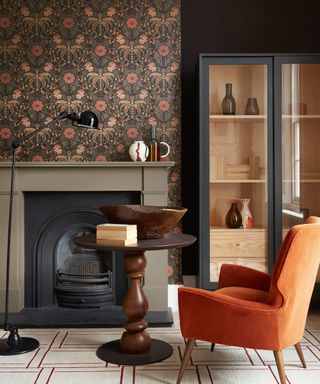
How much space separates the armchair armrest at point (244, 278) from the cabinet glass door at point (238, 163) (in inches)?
31.0

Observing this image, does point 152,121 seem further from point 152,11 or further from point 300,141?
point 300,141

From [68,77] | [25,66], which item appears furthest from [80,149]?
[25,66]

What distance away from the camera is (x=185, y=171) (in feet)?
14.2

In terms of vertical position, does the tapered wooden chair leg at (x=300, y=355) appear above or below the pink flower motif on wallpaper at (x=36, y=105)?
below

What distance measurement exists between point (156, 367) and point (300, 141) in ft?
6.87

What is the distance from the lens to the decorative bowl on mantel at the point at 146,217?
2908 millimetres

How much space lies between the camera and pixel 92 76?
14.0 ft

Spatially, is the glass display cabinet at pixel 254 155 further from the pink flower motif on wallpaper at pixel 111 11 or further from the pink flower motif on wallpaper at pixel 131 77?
the pink flower motif on wallpaper at pixel 111 11

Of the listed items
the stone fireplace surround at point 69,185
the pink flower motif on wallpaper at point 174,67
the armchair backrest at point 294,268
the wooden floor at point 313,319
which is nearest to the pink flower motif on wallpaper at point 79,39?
the pink flower motif on wallpaper at point 174,67

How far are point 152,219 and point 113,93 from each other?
1.71 m

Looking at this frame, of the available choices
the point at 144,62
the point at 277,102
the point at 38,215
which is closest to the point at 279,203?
the point at 277,102

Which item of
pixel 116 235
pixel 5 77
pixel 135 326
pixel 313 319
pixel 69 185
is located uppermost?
Result: pixel 5 77

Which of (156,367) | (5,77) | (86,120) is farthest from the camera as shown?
(5,77)

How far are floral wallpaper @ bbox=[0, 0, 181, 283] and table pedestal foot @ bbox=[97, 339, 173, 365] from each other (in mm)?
1392
